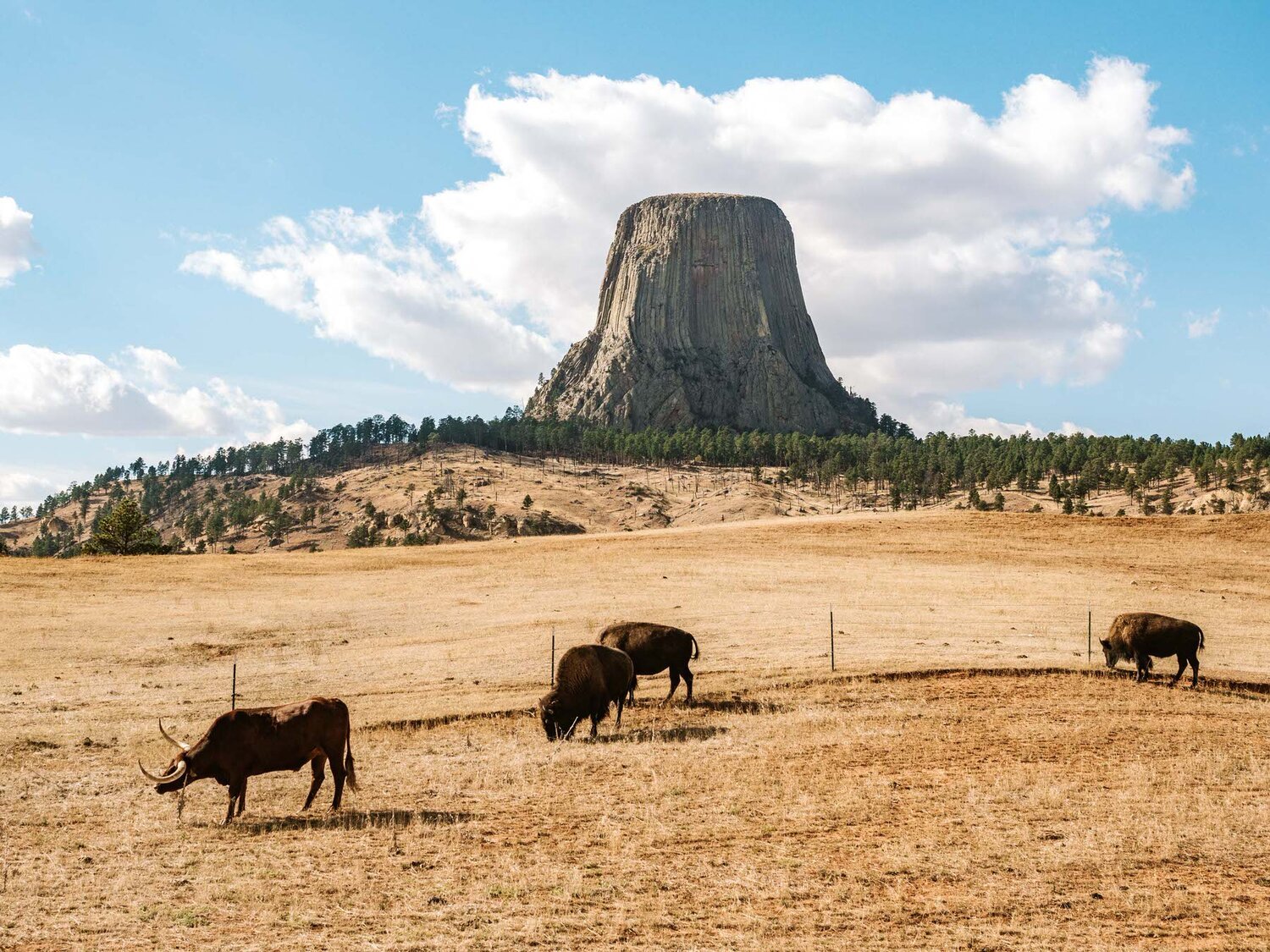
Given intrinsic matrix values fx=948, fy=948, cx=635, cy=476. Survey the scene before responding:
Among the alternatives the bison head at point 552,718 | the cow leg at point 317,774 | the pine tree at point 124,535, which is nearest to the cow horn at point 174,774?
the cow leg at point 317,774

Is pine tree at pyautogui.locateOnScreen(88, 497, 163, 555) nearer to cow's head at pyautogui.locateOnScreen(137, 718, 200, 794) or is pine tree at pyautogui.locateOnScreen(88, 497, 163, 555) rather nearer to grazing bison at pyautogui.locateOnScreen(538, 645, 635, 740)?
grazing bison at pyautogui.locateOnScreen(538, 645, 635, 740)

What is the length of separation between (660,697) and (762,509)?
152 meters

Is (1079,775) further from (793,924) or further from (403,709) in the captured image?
(403,709)

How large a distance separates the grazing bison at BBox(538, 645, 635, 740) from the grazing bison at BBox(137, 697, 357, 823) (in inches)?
263

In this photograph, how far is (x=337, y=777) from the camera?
17547 mm

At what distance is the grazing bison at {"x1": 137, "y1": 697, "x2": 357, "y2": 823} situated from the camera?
1662 cm

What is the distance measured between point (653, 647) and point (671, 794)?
967cm

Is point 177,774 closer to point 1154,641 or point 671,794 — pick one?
point 671,794

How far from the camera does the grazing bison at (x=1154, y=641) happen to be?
104 ft

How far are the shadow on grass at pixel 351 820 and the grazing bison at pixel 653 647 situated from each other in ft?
36.5

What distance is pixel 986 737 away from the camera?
75.8 ft

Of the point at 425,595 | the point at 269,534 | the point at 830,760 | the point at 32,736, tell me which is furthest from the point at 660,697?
the point at 269,534

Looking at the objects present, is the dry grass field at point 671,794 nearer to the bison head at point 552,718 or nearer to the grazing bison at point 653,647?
the bison head at point 552,718

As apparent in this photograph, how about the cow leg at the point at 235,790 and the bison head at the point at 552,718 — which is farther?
the bison head at the point at 552,718
